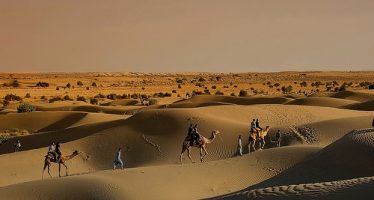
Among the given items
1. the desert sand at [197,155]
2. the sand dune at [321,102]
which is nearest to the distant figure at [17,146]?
the desert sand at [197,155]

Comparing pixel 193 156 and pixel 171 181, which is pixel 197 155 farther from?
pixel 171 181

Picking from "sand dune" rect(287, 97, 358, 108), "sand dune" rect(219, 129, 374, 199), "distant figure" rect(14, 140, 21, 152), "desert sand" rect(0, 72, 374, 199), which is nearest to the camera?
"sand dune" rect(219, 129, 374, 199)

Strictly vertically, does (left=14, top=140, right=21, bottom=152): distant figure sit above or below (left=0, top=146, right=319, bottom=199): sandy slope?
below

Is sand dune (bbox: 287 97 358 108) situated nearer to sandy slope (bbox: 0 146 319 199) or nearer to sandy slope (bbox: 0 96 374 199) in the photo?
sandy slope (bbox: 0 96 374 199)

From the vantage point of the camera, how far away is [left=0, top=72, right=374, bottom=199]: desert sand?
18641mm

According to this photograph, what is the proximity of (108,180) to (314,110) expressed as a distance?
81.0ft

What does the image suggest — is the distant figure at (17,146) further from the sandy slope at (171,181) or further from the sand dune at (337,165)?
the sand dune at (337,165)

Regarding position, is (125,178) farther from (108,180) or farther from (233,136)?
(233,136)

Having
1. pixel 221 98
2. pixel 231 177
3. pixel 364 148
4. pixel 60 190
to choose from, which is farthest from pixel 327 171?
pixel 221 98

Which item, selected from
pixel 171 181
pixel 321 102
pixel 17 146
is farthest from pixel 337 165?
pixel 321 102

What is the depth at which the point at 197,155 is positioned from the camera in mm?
29984

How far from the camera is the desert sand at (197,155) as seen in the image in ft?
61.2

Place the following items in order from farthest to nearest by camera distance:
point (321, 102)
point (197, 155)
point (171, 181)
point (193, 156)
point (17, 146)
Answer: point (321, 102) < point (17, 146) < point (197, 155) < point (193, 156) < point (171, 181)

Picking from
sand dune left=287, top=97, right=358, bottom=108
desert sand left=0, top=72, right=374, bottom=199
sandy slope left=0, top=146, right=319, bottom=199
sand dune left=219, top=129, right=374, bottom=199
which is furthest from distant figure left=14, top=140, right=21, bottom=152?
sand dune left=287, top=97, right=358, bottom=108
